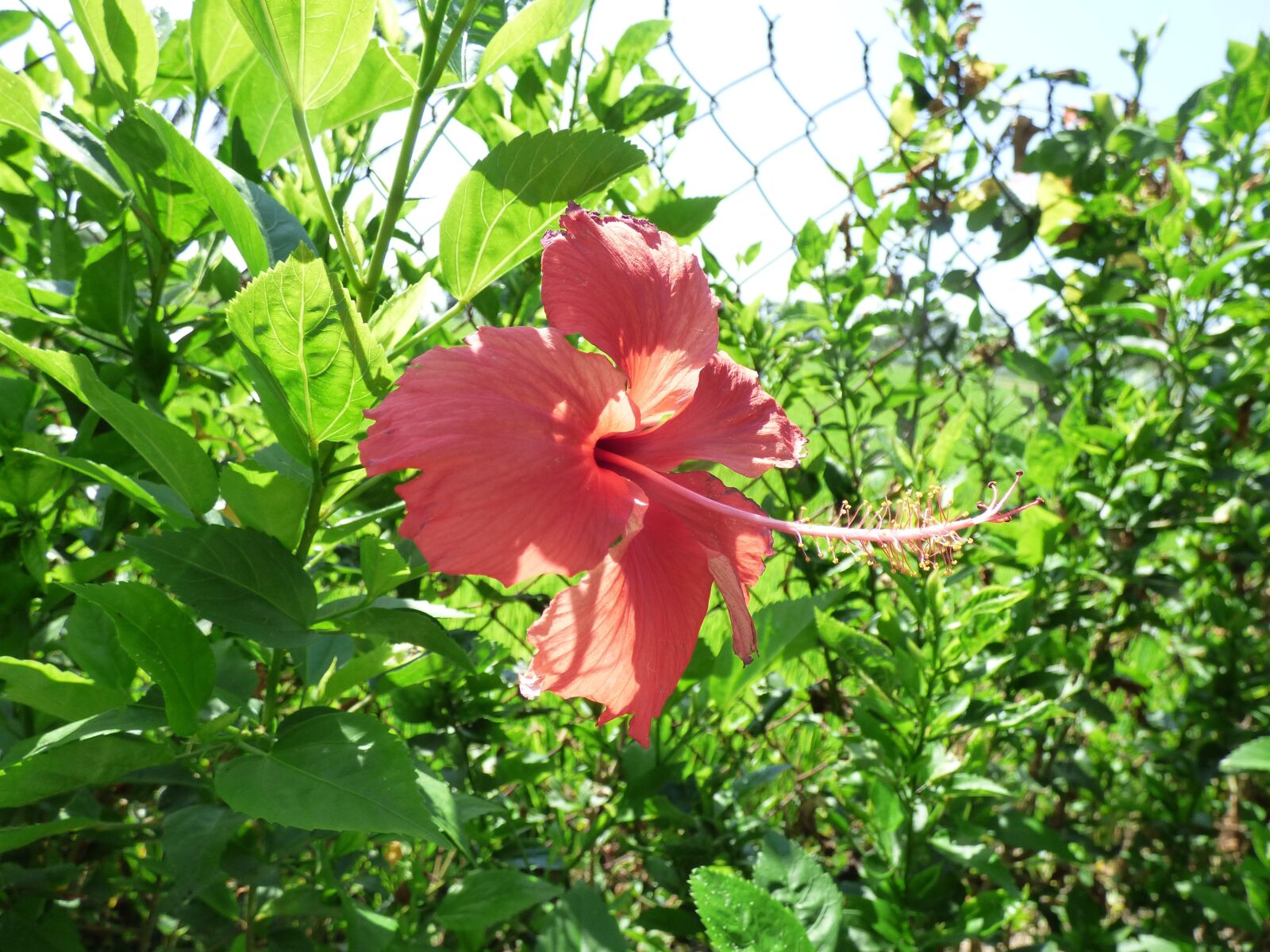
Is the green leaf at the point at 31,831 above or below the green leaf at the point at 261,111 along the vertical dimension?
below

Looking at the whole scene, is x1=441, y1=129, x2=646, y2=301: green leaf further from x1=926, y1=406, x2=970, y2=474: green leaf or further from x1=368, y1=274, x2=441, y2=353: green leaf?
x1=926, y1=406, x2=970, y2=474: green leaf

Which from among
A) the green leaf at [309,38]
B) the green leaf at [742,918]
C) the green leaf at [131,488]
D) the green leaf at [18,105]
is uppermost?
the green leaf at [18,105]

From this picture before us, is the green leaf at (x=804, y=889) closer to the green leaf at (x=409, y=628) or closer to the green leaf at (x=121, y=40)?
the green leaf at (x=409, y=628)

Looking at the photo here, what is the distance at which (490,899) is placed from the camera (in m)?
0.85

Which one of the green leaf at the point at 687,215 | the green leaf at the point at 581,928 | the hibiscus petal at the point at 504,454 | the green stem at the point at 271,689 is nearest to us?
the hibiscus petal at the point at 504,454

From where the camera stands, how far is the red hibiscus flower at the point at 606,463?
0.45 meters

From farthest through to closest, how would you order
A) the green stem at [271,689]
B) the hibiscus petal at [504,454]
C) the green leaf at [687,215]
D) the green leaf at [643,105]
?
1. the green leaf at [643,105]
2. the green leaf at [687,215]
3. the green stem at [271,689]
4. the hibiscus petal at [504,454]

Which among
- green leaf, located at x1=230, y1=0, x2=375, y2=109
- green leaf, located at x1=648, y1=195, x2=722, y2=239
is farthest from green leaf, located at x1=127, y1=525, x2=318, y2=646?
green leaf, located at x1=648, y1=195, x2=722, y2=239

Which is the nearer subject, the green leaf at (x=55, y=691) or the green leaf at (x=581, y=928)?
the green leaf at (x=55, y=691)

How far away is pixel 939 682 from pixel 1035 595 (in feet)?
1.08

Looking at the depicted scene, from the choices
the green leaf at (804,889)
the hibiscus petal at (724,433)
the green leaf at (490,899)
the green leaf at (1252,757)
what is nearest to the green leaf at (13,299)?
the hibiscus petal at (724,433)

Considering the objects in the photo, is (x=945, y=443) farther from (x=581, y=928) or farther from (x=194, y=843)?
(x=194, y=843)

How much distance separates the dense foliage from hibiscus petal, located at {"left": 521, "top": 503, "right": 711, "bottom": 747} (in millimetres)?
104

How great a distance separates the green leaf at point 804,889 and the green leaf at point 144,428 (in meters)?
0.54
